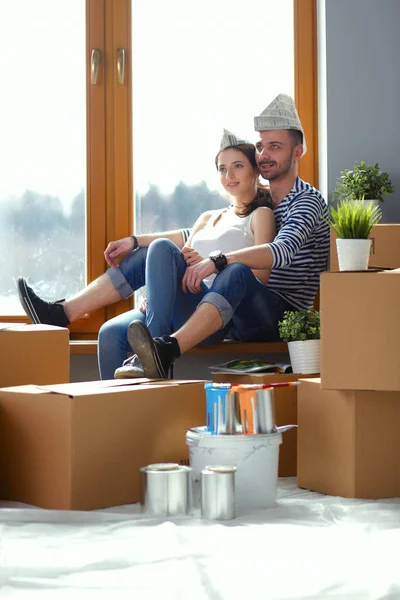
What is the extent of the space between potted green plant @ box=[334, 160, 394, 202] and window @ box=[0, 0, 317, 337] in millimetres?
321

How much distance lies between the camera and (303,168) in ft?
10.4

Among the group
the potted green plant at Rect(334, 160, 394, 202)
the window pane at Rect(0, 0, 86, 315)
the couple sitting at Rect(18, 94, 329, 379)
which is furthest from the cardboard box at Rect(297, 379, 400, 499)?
the window pane at Rect(0, 0, 86, 315)

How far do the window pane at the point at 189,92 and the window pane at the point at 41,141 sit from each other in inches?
8.9

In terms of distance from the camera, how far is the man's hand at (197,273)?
99.0 inches

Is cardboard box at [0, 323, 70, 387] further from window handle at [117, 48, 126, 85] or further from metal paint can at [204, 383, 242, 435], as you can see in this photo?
window handle at [117, 48, 126, 85]

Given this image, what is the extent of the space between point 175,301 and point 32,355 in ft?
1.89

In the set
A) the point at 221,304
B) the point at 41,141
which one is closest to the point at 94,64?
the point at 41,141

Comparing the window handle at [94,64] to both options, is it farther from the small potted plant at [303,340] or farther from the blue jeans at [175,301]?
the small potted plant at [303,340]

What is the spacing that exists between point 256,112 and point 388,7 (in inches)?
23.5

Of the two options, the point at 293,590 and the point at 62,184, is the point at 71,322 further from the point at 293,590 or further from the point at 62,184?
the point at 293,590

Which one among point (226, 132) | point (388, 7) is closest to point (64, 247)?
point (226, 132)

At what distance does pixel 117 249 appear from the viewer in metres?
2.93

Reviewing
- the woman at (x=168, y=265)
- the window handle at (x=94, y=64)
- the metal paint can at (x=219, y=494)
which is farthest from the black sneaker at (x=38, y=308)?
the metal paint can at (x=219, y=494)

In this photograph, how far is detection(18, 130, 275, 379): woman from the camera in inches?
99.3
